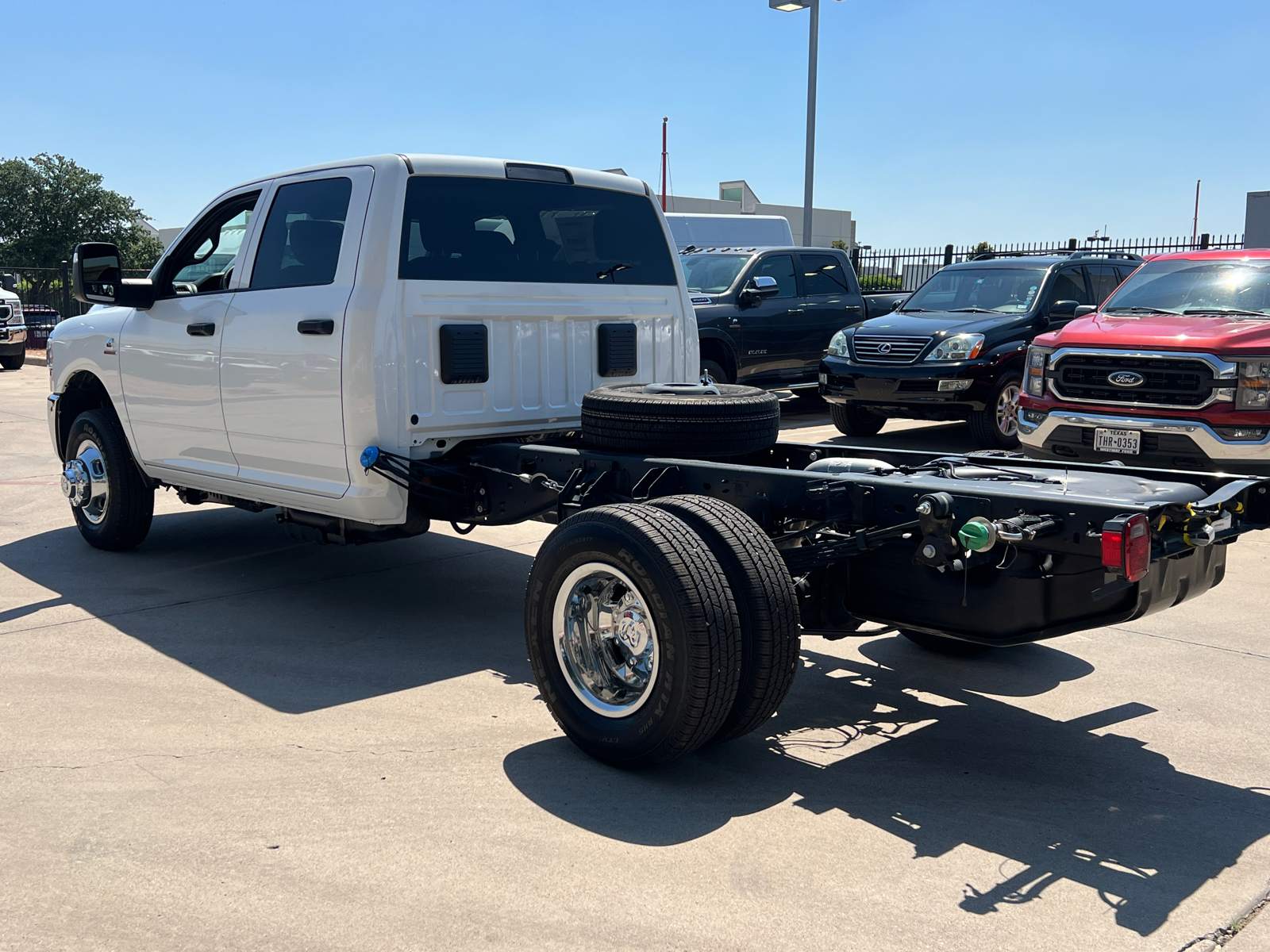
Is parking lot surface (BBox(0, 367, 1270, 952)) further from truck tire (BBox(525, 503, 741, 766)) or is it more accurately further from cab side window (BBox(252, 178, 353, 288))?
cab side window (BBox(252, 178, 353, 288))

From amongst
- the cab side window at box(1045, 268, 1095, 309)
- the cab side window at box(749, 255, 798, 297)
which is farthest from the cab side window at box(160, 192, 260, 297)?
the cab side window at box(1045, 268, 1095, 309)

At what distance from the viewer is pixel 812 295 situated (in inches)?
577

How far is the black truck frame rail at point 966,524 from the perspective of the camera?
11.7 feet

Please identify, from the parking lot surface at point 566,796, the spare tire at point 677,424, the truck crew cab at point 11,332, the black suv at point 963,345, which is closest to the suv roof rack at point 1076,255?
the black suv at point 963,345

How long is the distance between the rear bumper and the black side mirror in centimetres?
605

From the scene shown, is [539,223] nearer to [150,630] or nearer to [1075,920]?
[150,630]

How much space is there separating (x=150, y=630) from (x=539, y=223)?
8.78ft

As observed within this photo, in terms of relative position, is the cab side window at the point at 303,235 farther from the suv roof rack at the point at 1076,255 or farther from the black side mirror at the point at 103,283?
the suv roof rack at the point at 1076,255

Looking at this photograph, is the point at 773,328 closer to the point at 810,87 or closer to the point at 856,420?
the point at 856,420

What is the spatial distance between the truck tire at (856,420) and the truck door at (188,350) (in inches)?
302

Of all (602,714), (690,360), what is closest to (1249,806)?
(602,714)

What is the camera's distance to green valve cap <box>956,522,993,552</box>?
137 inches

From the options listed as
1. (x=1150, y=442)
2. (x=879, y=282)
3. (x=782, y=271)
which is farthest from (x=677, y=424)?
(x=879, y=282)

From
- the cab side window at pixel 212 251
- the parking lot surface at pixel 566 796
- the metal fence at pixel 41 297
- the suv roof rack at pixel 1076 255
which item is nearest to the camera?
the parking lot surface at pixel 566 796
